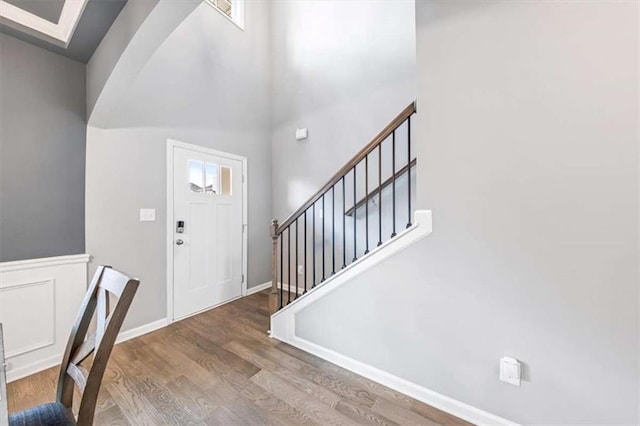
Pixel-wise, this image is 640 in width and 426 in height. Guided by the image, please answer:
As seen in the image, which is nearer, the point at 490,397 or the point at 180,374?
the point at 490,397

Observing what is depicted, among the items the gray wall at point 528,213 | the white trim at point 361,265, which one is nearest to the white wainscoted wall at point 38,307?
the white trim at point 361,265

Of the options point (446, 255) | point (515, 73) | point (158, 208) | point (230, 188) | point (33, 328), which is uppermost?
point (515, 73)

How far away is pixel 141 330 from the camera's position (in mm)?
2441

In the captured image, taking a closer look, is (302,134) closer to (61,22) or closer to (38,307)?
(61,22)

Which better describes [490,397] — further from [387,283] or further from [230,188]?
[230,188]

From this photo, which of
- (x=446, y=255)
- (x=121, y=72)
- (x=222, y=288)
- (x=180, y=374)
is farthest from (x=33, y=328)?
(x=446, y=255)

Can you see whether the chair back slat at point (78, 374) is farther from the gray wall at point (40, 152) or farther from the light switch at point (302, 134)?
the light switch at point (302, 134)

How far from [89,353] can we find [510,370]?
6.16 ft

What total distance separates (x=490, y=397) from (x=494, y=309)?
48 centimetres

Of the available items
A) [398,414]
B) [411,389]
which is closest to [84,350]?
[398,414]

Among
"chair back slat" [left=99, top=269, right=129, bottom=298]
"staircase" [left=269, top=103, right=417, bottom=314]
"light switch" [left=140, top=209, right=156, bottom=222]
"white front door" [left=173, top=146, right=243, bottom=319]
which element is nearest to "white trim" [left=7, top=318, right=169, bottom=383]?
"white front door" [left=173, top=146, right=243, bottom=319]

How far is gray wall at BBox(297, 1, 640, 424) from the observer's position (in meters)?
1.12

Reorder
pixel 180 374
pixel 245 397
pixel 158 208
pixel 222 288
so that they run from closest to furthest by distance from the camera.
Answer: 1. pixel 245 397
2. pixel 180 374
3. pixel 158 208
4. pixel 222 288

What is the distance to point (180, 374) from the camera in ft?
6.15
